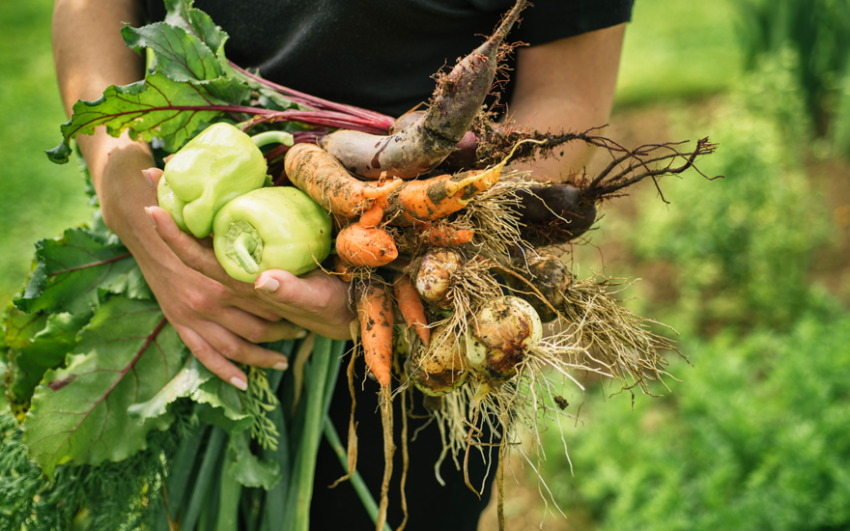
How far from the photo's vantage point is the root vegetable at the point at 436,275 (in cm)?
107

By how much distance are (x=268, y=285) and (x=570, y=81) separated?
2.90 feet

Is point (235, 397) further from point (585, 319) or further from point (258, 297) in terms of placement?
point (585, 319)

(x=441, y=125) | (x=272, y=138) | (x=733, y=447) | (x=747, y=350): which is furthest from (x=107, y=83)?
(x=747, y=350)

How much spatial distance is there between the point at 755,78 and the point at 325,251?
418 centimetres

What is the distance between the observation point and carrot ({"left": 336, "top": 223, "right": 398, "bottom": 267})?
3.51 ft

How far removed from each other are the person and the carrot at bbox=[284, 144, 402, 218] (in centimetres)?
16

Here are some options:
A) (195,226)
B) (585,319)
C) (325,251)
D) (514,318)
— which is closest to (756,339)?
(585,319)

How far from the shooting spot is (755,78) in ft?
13.4

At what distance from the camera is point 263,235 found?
104 centimetres

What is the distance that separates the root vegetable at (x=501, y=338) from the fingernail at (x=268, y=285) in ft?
1.27

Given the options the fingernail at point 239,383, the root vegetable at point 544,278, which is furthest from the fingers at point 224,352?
the root vegetable at point 544,278

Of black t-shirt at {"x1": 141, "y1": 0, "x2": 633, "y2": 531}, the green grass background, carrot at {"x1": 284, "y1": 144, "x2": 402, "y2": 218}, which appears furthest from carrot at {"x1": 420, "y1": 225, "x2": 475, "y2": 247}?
the green grass background

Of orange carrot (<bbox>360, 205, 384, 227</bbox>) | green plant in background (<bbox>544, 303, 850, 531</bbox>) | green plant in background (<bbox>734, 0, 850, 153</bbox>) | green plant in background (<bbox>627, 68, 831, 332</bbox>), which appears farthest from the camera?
green plant in background (<bbox>734, 0, 850, 153</bbox>)

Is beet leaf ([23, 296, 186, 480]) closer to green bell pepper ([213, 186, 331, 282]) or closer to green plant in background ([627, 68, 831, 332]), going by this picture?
green bell pepper ([213, 186, 331, 282])
